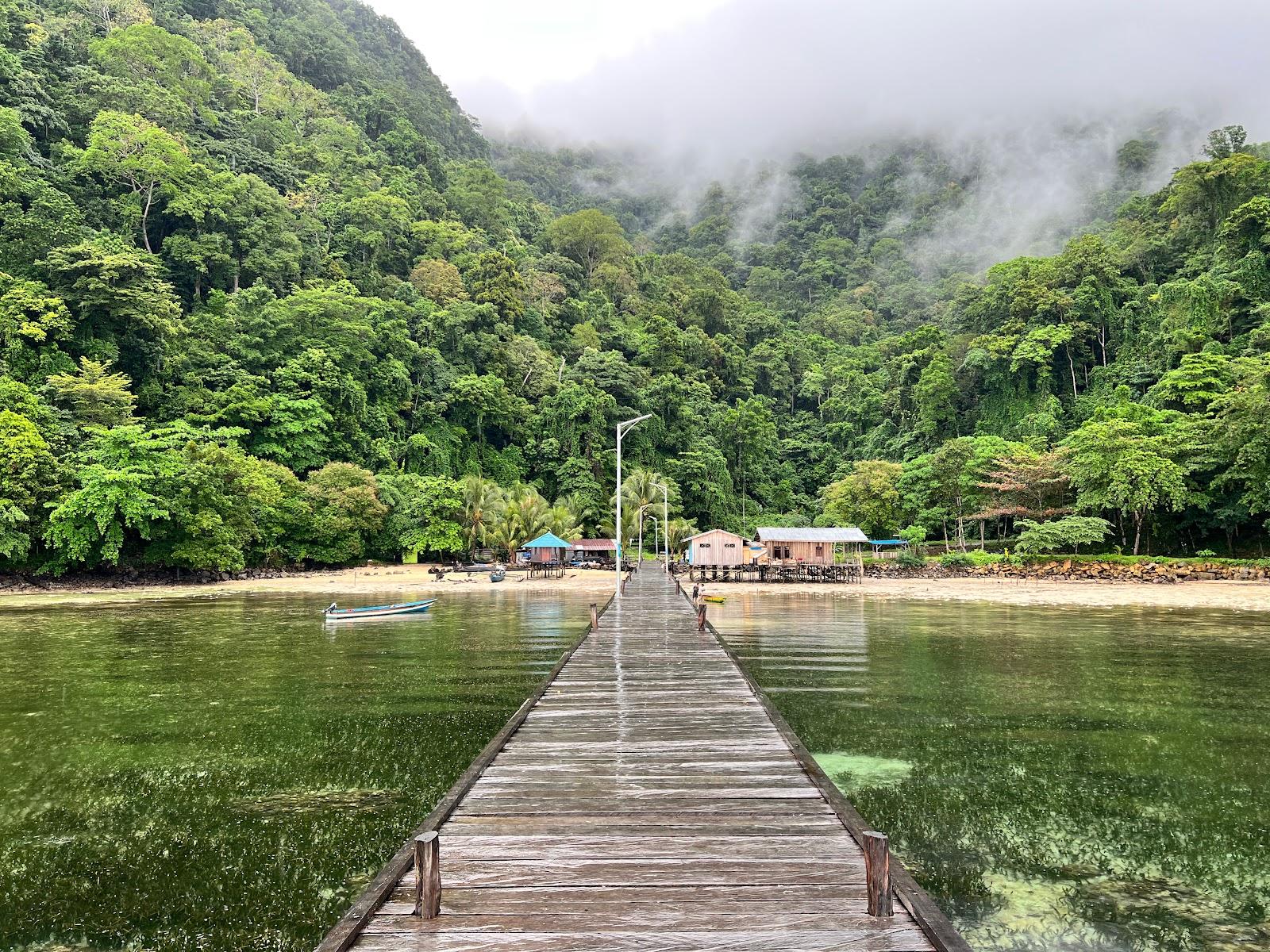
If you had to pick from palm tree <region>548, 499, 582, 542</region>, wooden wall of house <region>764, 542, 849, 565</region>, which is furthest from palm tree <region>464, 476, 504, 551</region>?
wooden wall of house <region>764, 542, 849, 565</region>

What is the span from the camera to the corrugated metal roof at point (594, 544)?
56.1 metres

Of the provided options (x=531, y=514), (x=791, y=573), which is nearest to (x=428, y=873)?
(x=791, y=573)

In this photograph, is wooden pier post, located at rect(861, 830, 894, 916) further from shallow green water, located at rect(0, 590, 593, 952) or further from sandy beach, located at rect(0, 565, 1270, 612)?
sandy beach, located at rect(0, 565, 1270, 612)

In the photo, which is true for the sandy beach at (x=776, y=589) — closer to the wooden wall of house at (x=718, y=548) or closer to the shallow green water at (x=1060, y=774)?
the wooden wall of house at (x=718, y=548)

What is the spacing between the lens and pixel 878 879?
3.64 metres

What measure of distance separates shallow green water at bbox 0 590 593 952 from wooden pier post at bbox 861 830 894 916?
402 cm

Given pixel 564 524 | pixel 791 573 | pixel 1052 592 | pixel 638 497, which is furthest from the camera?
pixel 638 497

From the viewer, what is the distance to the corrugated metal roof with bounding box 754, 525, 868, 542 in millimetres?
42781

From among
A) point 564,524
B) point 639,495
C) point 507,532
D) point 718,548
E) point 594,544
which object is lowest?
point 718,548

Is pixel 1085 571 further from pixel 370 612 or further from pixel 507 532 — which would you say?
pixel 370 612

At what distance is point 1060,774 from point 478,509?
44566 millimetres

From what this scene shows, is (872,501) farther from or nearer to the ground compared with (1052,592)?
farther from the ground

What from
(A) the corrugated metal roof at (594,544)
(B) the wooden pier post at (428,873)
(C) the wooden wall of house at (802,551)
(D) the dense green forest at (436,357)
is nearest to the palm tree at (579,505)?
(D) the dense green forest at (436,357)

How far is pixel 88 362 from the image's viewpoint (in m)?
41.3
